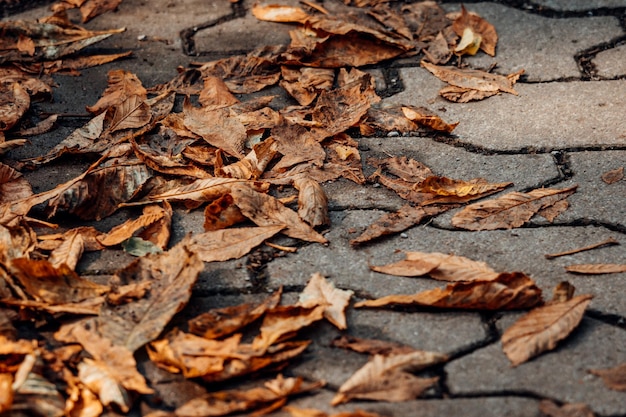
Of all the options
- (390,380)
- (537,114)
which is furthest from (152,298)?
(537,114)

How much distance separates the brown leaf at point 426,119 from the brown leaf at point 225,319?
2.94 feet

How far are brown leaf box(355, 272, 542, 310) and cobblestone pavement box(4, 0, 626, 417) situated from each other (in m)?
0.02

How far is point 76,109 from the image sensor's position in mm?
2496

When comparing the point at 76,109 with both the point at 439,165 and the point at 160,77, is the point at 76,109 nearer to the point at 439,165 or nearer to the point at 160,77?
the point at 160,77

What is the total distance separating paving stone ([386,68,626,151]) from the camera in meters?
2.25

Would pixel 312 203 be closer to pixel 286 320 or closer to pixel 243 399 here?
pixel 286 320

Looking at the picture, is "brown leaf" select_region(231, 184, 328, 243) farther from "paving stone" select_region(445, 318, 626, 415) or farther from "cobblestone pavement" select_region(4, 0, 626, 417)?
"paving stone" select_region(445, 318, 626, 415)

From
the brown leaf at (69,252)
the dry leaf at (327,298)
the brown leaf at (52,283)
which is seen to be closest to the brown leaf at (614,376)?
the dry leaf at (327,298)

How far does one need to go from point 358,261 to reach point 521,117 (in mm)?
837

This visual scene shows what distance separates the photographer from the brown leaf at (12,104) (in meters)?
2.37

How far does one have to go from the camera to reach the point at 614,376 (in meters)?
1.44

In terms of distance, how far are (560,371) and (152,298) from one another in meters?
0.80

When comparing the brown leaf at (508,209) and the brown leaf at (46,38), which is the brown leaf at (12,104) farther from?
the brown leaf at (508,209)

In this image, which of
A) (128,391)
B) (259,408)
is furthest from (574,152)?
(128,391)
